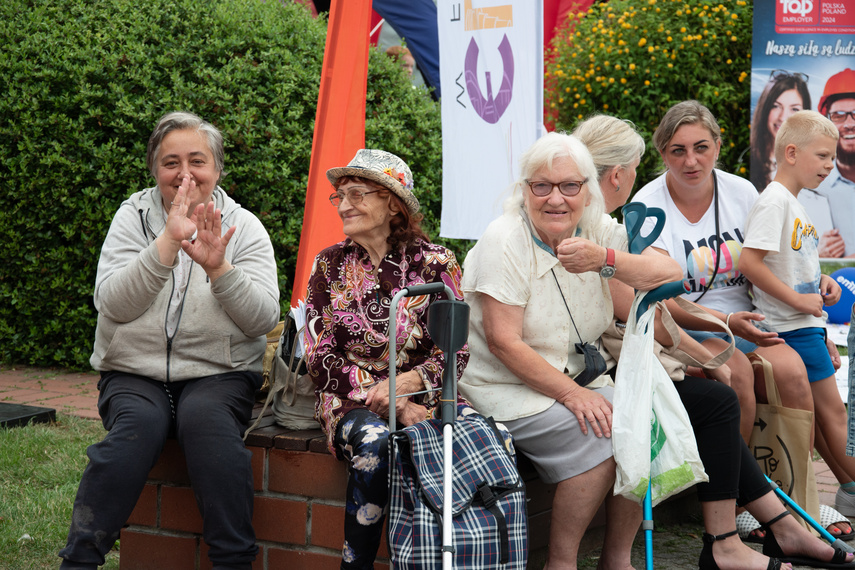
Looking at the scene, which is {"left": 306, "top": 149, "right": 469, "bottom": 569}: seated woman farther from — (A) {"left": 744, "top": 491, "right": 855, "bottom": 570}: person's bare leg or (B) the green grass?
(A) {"left": 744, "top": 491, "right": 855, "bottom": 570}: person's bare leg

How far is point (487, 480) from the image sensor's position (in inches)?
111

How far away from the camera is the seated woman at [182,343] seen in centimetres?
301

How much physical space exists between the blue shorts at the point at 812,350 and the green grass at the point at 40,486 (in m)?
3.17

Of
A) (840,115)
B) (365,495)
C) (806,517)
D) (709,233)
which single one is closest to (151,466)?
(365,495)

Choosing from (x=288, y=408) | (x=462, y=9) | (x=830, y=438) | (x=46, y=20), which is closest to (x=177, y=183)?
(x=288, y=408)

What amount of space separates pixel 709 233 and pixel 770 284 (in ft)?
1.18

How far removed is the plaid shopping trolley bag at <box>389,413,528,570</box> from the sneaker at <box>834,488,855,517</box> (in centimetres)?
232

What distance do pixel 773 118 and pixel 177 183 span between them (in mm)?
6653

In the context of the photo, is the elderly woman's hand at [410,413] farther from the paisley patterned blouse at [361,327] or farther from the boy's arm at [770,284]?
the boy's arm at [770,284]

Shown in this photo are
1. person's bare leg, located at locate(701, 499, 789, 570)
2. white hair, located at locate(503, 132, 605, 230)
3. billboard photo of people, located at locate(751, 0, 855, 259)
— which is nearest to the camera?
white hair, located at locate(503, 132, 605, 230)

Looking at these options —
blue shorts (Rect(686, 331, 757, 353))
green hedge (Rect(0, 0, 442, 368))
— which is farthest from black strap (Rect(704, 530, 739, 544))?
green hedge (Rect(0, 0, 442, 368))

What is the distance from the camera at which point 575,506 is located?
318cm

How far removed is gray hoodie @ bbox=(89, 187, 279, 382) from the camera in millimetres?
3252

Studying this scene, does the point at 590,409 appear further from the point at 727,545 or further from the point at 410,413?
the point at 727,545
